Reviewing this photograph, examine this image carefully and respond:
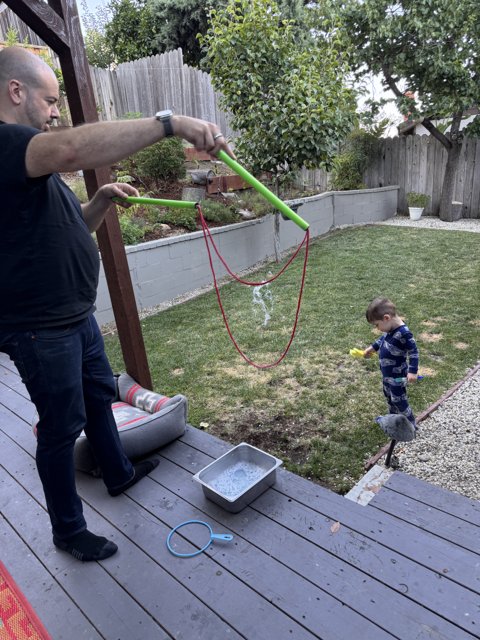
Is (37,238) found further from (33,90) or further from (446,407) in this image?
(446,407)

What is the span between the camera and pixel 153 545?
5.66ft

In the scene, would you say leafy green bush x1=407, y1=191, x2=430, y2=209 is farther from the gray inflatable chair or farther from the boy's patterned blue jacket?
the gray inflatable chair

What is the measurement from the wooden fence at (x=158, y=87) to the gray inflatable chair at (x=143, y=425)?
8.60 m

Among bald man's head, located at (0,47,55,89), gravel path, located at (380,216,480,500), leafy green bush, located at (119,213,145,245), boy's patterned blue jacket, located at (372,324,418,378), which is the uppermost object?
bald man's head, located at (0,47,55,89)

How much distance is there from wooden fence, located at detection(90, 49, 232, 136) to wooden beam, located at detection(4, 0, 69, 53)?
8.30m

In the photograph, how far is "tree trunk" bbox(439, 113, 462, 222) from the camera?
850 cm

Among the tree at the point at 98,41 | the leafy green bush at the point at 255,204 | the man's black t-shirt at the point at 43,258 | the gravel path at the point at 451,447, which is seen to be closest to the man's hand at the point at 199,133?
the man's black t-shirt at the point at 43,258

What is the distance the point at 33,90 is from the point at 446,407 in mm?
2903

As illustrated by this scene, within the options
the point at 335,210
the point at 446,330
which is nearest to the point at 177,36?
the point at 335,210

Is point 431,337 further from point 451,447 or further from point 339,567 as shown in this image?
point 339,567

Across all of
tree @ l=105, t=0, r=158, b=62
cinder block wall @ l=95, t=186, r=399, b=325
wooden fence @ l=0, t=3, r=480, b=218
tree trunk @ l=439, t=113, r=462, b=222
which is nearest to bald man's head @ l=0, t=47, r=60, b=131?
cinder block wall @ l=95, t=186, r=399, b=325

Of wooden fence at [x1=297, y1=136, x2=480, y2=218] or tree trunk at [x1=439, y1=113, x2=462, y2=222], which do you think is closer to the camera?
tree trunk at [x1=439, y1=113, x2=462, y2=222]

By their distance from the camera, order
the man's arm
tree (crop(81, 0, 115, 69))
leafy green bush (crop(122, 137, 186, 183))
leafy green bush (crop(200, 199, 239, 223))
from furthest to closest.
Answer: tree (crop(81, 0, 115, 69)) → leafy green bush (crop(122, 137, 186, 183)) → leafy green bush (crop(200, 199, 239, 223)) → the man's arm

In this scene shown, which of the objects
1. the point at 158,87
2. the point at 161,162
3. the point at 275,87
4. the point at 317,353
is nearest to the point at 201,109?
the point at 158,87
